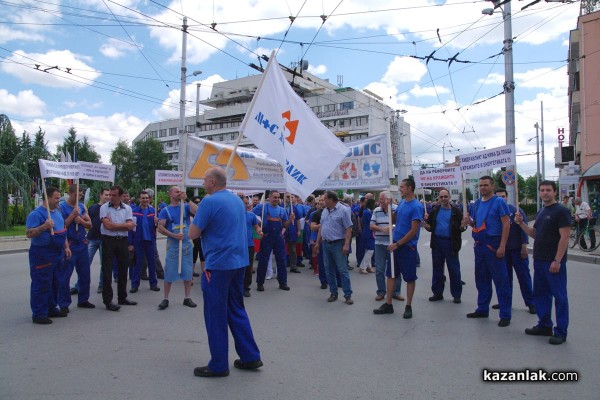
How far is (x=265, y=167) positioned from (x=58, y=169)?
3498 mm

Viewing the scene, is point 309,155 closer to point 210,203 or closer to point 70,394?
point 210,203

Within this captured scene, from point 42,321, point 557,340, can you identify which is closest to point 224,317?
point 42,321

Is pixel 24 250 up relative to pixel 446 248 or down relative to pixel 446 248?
down

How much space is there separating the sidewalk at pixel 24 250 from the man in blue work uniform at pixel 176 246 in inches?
415

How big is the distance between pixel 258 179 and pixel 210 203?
4356 millimetres

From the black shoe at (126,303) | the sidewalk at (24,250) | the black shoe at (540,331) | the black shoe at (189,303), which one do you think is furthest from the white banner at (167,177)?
the sidewalk at (24,250)

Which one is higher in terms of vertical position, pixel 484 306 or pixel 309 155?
pixel 309 155

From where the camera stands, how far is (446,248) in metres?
7.81

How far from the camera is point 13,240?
18703 mm

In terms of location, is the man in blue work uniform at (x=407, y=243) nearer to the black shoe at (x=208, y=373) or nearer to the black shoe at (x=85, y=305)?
the black shoe at (x=208, y=373)

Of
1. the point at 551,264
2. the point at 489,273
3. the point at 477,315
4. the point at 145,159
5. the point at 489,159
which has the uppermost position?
the point at 145,159

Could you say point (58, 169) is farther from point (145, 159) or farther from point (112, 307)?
point (145, 159)

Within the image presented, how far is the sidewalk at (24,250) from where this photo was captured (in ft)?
43.3

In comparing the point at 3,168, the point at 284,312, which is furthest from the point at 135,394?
the point at 3,168
